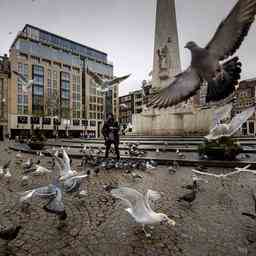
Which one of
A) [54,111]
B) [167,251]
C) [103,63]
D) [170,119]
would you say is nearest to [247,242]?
[167,251]

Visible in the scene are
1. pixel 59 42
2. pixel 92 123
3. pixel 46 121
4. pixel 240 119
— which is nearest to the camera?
pixel 240 119

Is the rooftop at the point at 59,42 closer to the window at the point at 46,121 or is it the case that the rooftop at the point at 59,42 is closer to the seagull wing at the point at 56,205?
the window at the point at 46,121

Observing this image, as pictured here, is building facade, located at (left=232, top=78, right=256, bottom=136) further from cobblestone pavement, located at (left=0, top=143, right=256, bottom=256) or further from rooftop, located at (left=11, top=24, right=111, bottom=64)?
cobblestone pavement, located at (left=0, top=143, right=256, bottom=256)

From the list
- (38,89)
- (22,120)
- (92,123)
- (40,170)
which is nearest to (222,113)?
(40,170)

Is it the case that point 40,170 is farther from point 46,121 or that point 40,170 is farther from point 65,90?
point 65,90

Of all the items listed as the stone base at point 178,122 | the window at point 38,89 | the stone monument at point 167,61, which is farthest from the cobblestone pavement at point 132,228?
the window at point 38,89

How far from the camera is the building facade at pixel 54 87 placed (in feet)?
181

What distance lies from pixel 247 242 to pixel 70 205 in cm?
290

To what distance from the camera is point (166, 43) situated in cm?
2275

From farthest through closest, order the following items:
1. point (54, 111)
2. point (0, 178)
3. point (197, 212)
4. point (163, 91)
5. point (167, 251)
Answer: point (54, 111)
point (0, 178)
point (163, 91)
point (197, 212)
point (167, 251)

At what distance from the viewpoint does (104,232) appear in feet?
9.36

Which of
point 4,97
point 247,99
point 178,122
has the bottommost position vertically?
point 178,122

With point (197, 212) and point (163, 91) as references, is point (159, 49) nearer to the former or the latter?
point (163, 91)

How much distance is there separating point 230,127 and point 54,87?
62.6m
